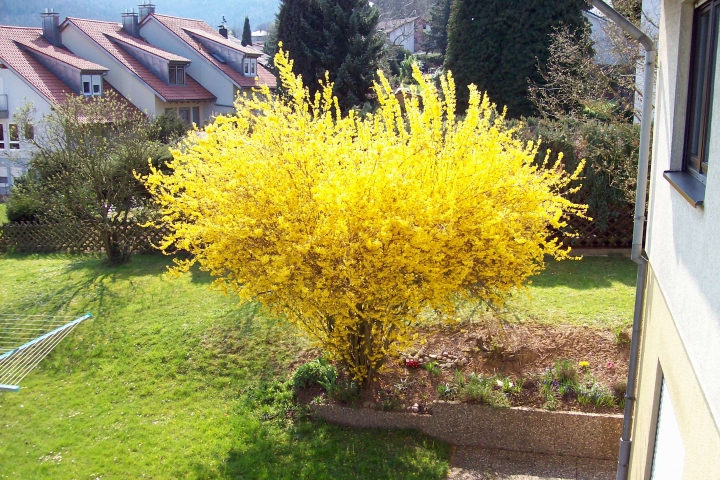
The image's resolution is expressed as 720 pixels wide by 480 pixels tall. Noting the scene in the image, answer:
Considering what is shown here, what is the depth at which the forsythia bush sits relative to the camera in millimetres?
6566

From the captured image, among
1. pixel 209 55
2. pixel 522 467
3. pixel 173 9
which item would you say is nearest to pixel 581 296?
pixel 522 467

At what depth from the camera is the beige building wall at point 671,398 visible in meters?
3.54

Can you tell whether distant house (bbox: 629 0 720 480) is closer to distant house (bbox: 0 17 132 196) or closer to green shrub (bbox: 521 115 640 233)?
green shrub (bbox: 521 115 640 233)

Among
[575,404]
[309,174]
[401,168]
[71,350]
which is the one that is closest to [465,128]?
[401,168]

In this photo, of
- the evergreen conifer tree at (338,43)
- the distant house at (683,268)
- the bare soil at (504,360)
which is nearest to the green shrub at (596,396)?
the bare soil at (504,360)

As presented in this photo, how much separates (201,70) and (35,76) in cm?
846

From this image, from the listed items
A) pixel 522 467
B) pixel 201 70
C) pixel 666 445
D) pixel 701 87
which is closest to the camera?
pixel 701 87

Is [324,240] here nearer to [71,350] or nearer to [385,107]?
[385,107]

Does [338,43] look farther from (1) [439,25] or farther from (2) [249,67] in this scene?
(1) [439,25]

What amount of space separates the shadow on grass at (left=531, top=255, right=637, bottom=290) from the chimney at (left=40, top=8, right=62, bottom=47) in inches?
1175

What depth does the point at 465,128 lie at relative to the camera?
6.84 metres

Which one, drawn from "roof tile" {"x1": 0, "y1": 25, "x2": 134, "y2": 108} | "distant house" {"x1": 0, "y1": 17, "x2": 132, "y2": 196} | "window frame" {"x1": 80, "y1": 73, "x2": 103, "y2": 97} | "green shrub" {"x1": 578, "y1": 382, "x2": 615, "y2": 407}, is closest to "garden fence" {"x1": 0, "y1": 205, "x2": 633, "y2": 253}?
"green shrub" {"x1": 578, "y1": 382, "x2": 615, "y2": 407}

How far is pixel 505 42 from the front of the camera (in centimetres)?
2270

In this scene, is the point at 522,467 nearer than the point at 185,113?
Yes
